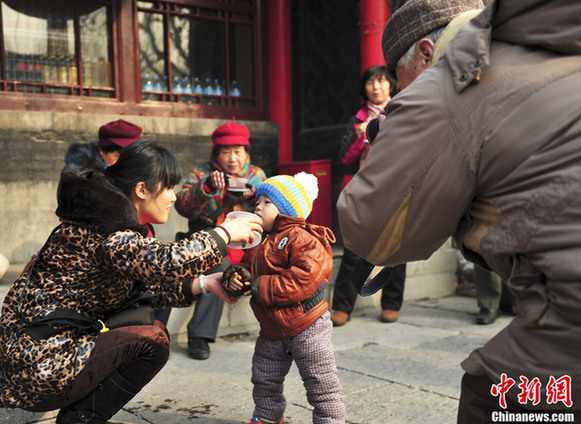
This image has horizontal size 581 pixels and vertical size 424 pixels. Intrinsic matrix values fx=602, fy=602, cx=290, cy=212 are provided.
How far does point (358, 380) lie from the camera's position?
393 cm

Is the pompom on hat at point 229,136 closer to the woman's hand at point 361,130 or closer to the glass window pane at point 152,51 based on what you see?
the woman's hand at point 361,130

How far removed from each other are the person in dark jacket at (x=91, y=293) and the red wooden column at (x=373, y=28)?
3.79 meters

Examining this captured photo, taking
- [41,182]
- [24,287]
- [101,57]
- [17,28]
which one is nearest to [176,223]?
[41,182]

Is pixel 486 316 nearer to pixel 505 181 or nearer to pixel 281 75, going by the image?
pixel 281 75

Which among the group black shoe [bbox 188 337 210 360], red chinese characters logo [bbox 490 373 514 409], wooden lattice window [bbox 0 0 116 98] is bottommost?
black shoe [bbox 188 337 210 360]

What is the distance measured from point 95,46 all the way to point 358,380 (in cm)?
417

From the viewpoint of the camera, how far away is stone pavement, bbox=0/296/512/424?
11.0 feet

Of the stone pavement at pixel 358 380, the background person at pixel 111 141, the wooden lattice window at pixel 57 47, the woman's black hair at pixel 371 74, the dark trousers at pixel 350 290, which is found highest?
the wooden lattice window at pixel 57 47

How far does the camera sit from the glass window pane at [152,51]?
6.27 meters

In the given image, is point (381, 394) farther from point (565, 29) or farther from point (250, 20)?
point (250, 20)

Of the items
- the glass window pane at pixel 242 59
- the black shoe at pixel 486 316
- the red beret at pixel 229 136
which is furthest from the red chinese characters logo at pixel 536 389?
the glass window pane at pixel 242 59

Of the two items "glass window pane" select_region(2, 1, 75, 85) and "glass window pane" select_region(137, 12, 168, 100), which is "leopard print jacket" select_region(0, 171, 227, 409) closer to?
"glass window pane" select_region(2, 1, 75, 85)

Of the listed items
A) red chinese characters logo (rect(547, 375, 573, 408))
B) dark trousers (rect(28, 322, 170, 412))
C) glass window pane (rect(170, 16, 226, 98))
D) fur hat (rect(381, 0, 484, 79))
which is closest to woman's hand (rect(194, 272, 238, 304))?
dark trousers (rect(28, 322, 170, 412))

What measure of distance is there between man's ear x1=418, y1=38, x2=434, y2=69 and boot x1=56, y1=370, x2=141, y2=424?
1920 mm
